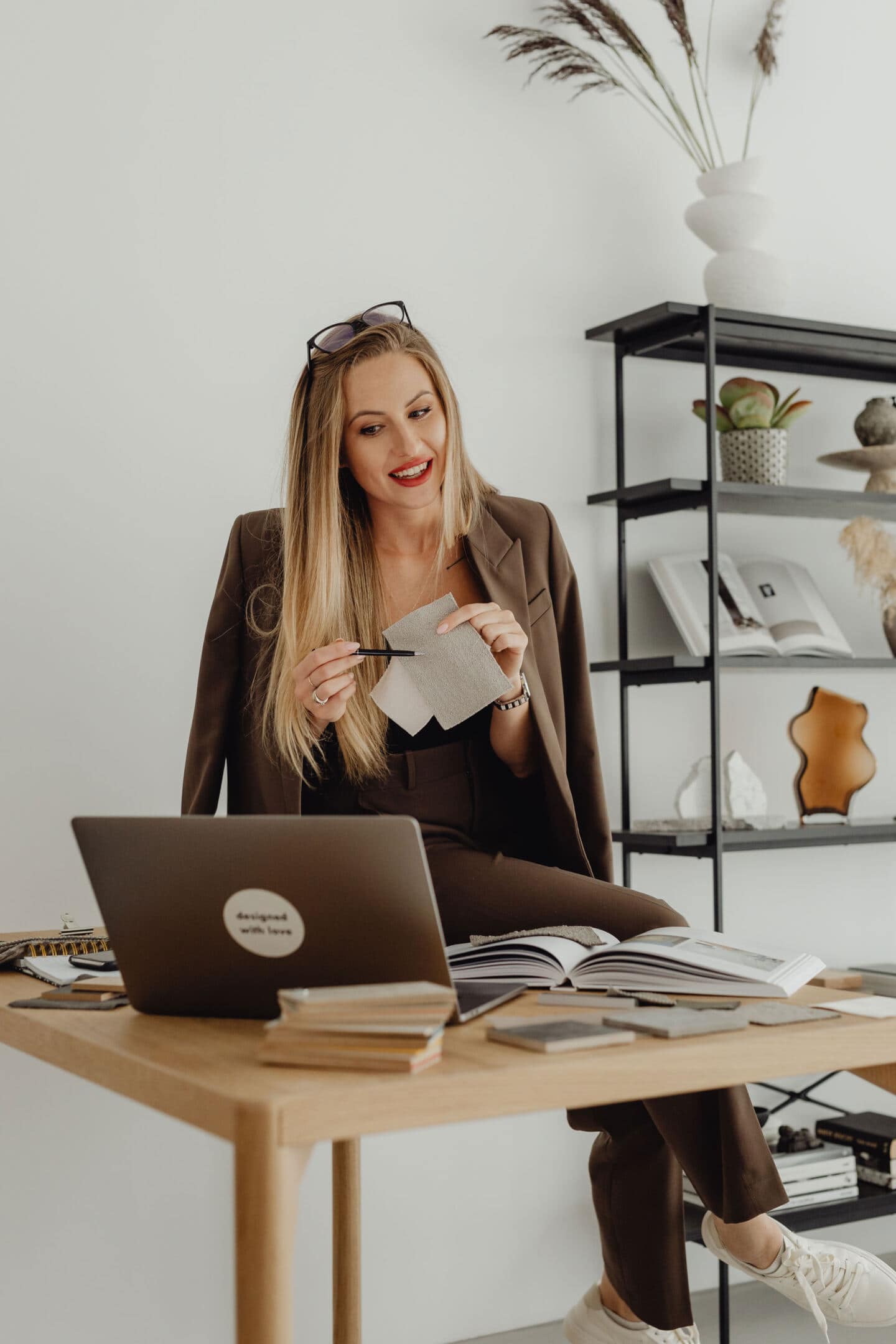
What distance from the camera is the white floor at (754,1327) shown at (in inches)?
98.7

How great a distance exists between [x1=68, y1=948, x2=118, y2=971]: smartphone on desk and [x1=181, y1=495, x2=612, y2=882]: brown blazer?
1.26 feet

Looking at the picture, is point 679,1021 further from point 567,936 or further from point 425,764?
point 425,764

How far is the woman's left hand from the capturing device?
163cm

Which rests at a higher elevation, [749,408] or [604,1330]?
[749,408]

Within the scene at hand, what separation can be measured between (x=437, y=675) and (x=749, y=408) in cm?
128

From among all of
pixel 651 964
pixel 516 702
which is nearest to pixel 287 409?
pixel 516 702

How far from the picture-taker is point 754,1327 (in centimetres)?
259

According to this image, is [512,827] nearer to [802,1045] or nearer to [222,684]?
[222,684]

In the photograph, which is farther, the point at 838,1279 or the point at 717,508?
the point at 717,508

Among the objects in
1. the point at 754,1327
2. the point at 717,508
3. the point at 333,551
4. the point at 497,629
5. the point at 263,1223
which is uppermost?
the point at 717,508

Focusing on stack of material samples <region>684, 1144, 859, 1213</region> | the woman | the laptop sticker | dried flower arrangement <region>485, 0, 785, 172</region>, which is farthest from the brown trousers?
dried flower arrangement <region>485, 0, 785, 172</region>

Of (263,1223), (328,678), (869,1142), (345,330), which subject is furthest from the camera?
(869,1142)

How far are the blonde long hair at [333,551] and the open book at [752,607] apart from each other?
28.5 inches

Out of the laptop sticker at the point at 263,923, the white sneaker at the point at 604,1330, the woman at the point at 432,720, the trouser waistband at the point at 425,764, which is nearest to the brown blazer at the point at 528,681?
the woman at the point at 432,720
